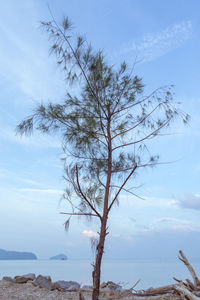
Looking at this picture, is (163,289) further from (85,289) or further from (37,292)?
(37,292)

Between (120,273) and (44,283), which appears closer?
(44,283)

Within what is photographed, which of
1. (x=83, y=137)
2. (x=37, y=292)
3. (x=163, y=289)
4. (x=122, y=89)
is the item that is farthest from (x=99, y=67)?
(x=37, y=292)

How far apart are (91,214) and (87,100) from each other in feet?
8.20

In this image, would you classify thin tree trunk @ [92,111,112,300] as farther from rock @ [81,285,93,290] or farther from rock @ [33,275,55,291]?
rock @ [81,285,93,290]

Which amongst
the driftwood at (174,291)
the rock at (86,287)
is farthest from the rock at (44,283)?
→ the driftwood at (174,291)

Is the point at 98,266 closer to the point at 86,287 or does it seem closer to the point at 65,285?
the point at 65,285

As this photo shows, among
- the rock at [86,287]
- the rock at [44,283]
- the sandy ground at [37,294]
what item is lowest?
the sandy ground at [37,294]

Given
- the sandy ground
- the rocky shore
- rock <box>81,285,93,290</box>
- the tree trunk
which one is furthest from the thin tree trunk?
rock <box>81,285,93,290</box>

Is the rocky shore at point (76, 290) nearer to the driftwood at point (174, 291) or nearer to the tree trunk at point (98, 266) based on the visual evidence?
the driftwood at point (174, 291)

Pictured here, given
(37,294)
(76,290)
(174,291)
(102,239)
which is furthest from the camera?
(76,290)

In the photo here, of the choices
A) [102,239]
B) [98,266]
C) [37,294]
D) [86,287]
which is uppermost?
[102,239]

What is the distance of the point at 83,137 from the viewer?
273 inches

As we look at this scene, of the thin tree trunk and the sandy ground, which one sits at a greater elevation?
the thin tree trunk

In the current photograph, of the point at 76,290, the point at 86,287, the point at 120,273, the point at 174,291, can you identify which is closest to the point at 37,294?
the point at 76,290
